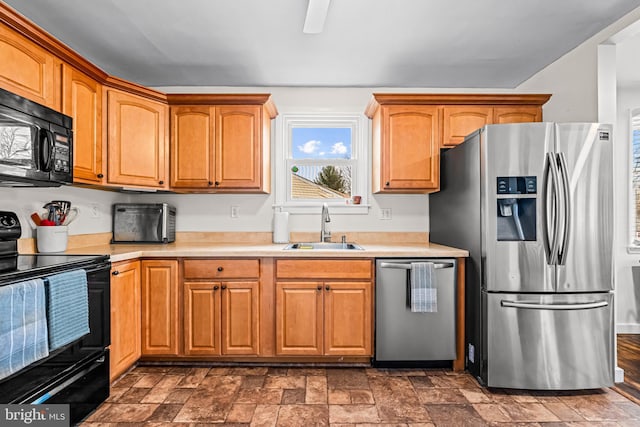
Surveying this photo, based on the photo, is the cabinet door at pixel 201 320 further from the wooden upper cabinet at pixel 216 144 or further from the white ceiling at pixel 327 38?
the white ceiling at pixel 327 38

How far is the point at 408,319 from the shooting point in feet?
9.15

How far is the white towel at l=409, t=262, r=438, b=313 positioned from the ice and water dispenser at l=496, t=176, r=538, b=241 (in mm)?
535

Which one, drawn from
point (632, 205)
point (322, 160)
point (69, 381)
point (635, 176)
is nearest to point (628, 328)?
point (632, 205)

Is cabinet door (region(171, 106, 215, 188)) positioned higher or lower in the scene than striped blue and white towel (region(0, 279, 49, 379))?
higher

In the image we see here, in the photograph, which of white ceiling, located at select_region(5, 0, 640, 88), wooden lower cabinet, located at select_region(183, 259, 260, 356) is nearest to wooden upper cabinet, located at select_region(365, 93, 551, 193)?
white ceiling, located at select_region(5, 0, 640, 88)

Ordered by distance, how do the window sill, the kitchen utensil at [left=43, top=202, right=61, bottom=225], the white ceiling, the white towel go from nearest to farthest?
the white ceiling
the kitchen utensil at [left=43, top=202, right=61, bottom=225]
the white towel
the window sill

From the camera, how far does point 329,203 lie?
144 inches

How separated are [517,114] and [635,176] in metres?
1.61

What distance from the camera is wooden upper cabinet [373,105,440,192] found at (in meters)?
3.21

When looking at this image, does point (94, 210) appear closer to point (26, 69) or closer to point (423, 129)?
point (26, 69)

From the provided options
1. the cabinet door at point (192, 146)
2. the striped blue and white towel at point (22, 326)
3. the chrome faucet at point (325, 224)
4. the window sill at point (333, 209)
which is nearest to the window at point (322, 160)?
the window sill at point (333, 209)

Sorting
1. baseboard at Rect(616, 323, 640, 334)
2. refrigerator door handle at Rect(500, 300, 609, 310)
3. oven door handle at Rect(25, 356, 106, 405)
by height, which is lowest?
baseboard at Rect(616, 323, 640, 334)

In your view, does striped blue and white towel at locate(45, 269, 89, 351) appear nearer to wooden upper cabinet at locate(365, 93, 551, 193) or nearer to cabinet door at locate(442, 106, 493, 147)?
wooden upper cabinet at locate(365, 93, 551, 193)

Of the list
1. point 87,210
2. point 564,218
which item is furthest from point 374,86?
point 87,210
